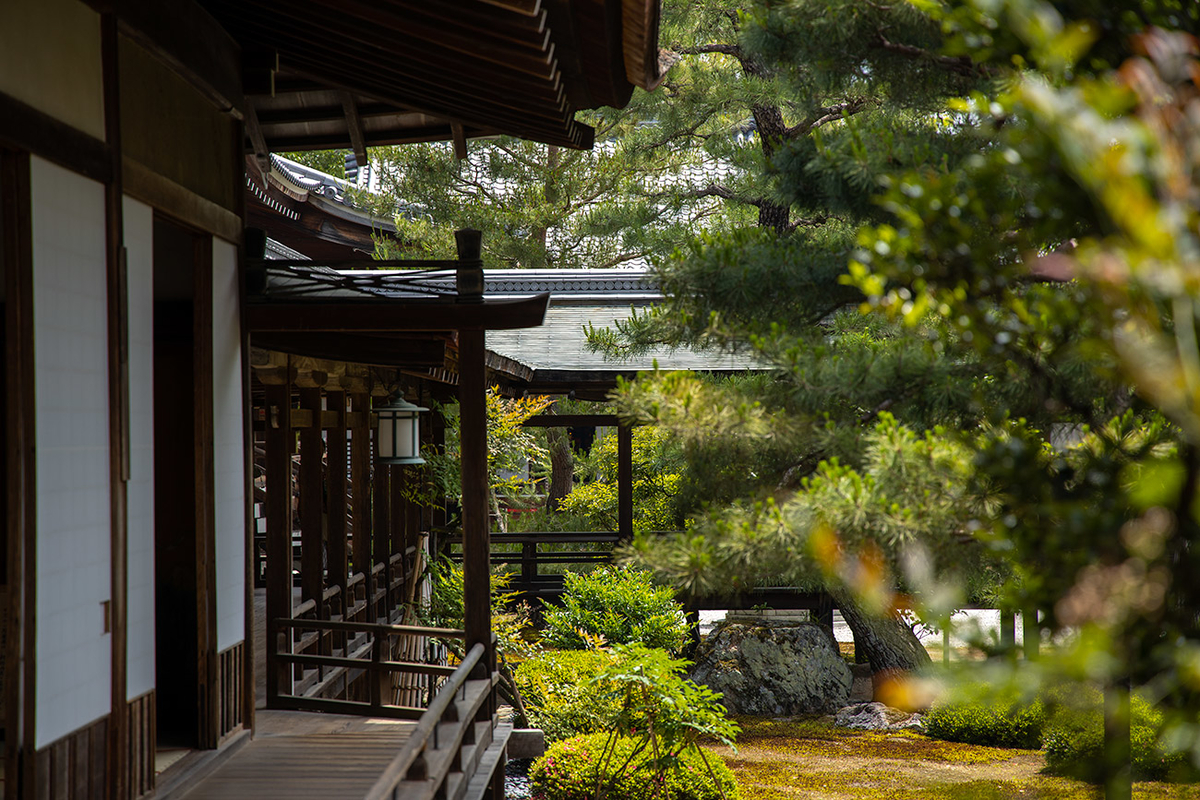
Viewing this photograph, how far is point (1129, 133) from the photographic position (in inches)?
54.3

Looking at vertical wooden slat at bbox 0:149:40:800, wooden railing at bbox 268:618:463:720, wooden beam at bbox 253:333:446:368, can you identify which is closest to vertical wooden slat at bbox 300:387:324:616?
wooden railing at bbox 268:618:463:720

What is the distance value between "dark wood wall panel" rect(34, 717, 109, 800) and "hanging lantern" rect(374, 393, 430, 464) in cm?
322

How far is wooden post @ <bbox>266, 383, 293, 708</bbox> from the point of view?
6.55 m

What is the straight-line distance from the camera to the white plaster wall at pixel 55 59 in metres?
3.23

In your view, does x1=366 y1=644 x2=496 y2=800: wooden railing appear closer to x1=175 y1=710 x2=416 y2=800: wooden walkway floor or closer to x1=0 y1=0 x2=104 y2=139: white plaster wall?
x1=175 y1=710 x2=416 y2=800: wooden walkway floor

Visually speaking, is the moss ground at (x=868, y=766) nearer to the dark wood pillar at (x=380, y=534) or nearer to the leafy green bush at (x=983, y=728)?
the leafy green bush at (x=983, y=728)

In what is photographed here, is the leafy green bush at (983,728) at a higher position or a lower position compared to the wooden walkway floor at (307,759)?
lower

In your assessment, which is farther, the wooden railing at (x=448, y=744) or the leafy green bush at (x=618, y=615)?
the leafy green bush at (x=618, y=615)

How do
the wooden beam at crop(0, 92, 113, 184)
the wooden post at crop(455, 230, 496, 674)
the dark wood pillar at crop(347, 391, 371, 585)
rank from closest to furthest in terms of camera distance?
the wooden beam at crop(0, 92, 113, 184) → the wooden post at crop(455, 230, 496, 674) → the dark wood pillar at crop(347, 391, 371, 585)

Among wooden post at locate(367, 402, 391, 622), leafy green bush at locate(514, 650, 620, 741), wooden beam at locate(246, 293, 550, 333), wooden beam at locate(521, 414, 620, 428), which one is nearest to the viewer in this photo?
wooden beam at locate(246, 293, 550, 333)

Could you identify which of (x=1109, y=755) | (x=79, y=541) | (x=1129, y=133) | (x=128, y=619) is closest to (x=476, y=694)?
(x=128, y=619)

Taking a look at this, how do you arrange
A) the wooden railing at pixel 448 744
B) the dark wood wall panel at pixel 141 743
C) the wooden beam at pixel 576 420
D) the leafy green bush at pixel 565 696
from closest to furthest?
the wooden railing at pixel 448 744, the dark wood wall panel at pixel 141 743, the leafy green bush at pixel 565 696, the wooden beam at pixel 576 420

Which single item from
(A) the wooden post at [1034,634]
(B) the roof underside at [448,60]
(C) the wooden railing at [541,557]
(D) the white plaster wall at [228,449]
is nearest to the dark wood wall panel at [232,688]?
(D) the white plaster wall at [228,449]

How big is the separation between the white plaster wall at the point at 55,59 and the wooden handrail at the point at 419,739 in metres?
2.47
